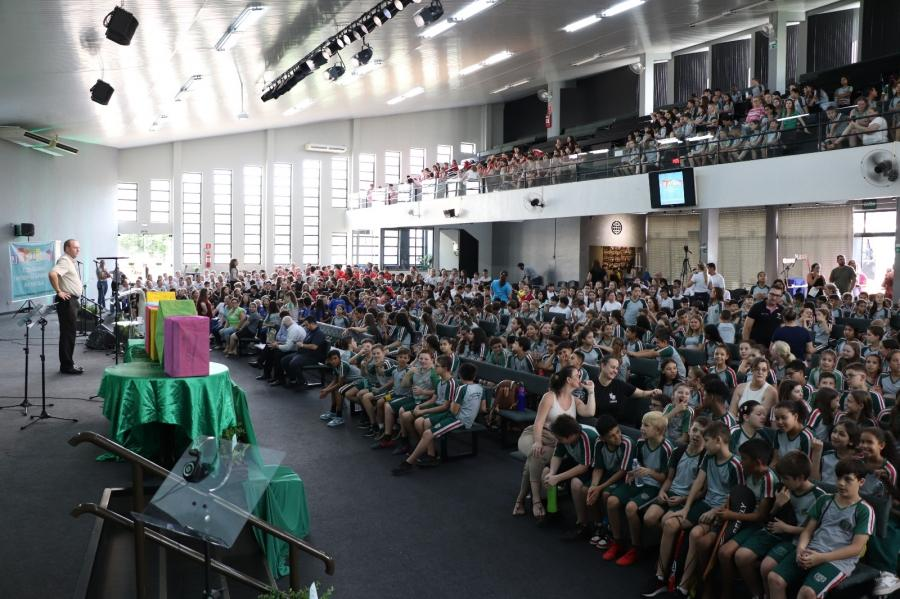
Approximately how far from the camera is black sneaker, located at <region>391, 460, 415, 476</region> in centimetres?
757

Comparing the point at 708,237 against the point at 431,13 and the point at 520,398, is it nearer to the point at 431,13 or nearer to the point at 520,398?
the point at 431,13

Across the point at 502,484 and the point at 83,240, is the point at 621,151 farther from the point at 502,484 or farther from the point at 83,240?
the point at 83,240

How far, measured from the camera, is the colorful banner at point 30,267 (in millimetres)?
20859

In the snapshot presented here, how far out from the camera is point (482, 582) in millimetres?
5109

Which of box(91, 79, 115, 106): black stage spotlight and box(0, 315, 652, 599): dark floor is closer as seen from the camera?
box(0, 315, 652, 599): dark floor

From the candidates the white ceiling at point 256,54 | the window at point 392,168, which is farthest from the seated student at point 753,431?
the window at point 392,168

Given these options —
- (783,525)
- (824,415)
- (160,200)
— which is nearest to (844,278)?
(824,415)

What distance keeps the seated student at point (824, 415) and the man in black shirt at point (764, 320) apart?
394 cm

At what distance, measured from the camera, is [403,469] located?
7.64 meters

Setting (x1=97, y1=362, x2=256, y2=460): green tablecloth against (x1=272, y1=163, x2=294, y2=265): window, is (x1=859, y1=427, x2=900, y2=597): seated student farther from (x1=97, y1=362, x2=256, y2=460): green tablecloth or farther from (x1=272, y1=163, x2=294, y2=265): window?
(x1=272, y1=163, x2=294, y2=265): window

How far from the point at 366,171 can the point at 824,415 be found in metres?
30.7

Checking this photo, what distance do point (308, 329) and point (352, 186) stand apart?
74.9ft

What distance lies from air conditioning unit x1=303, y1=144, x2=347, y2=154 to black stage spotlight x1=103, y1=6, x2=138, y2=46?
23546mm

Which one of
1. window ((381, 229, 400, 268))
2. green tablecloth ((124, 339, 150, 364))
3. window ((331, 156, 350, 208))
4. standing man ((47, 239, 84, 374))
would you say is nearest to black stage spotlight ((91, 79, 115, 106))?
standing man ((47, 239, 84, 374))
